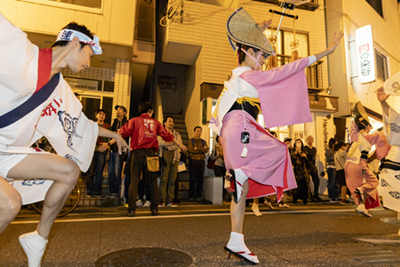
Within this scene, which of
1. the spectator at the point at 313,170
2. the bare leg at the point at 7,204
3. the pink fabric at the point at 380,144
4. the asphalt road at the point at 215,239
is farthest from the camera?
the spectator at the point at 313,170

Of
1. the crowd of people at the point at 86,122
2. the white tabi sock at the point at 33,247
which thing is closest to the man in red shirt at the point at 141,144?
the crowd of people at the point at 86,122

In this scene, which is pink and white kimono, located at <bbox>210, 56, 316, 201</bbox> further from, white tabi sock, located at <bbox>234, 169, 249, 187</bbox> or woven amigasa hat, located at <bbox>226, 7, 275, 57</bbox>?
woven amigasa hat, located at <bbox>226, 7, 275, 57</bbox>

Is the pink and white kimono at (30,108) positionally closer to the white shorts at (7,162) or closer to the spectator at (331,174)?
the white shorts at (7,162)

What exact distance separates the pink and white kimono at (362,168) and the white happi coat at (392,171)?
89cm

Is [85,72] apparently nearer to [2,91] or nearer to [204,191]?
[204,191]

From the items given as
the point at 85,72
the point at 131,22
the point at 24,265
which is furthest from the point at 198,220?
the point at 85,72

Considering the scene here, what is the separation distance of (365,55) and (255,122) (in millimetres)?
10844

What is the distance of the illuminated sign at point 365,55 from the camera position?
1051 centimetres

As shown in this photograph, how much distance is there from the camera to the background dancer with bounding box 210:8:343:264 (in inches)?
88.5

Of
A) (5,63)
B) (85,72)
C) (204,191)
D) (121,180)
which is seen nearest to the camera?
(5,63)

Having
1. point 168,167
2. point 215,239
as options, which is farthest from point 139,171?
point 215,239

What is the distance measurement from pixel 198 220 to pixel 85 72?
794cm

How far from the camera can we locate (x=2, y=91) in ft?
4.49

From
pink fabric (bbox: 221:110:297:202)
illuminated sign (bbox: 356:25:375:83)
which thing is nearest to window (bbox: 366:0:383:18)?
illuminated sign (bbox: 356:25:375:83)
